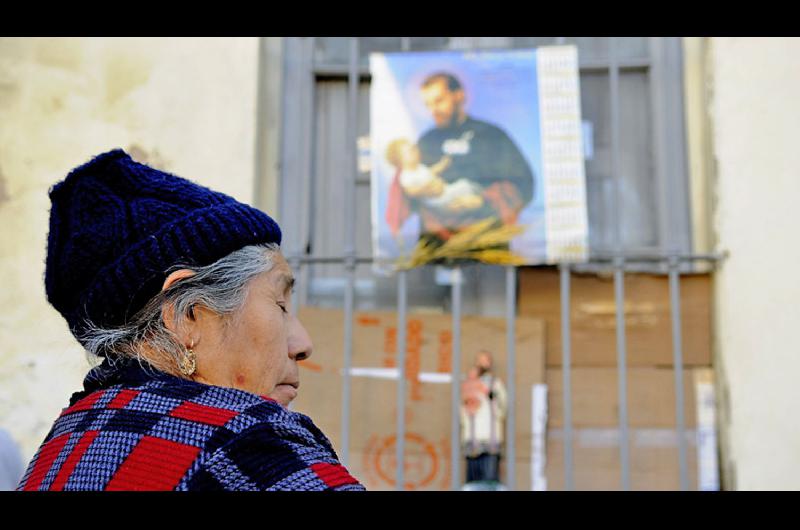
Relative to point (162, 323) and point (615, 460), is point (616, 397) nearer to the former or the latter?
point (615, 460)

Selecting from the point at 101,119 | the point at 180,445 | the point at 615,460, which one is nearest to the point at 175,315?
the point at 180,445

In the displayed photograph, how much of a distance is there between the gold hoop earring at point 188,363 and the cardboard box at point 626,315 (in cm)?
334

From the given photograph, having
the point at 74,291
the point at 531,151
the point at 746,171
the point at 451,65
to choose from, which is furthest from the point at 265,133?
the point at 74,291

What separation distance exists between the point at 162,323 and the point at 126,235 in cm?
13

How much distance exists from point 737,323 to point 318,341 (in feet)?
6.28

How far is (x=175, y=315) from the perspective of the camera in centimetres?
135

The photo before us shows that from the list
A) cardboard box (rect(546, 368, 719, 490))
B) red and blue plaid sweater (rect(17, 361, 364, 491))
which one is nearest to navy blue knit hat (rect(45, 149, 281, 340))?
red and blue plaid sweater (rect(17, 361, 364, 491))

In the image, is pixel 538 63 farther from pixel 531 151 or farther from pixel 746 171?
pixel 746 171

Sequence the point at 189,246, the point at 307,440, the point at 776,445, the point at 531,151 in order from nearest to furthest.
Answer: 1. the point at 307,440
2. the point at 189,246
3. the point at 776,445
4. the point at 531,151

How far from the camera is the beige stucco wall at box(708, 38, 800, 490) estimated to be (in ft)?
14.1

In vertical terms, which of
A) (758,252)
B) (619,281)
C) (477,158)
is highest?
(477,158)

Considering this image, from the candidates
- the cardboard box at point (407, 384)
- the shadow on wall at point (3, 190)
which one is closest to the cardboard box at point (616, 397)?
the cardboard box at point (407, 384)

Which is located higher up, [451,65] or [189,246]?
[451,65]

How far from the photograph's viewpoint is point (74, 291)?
1.38 metres
